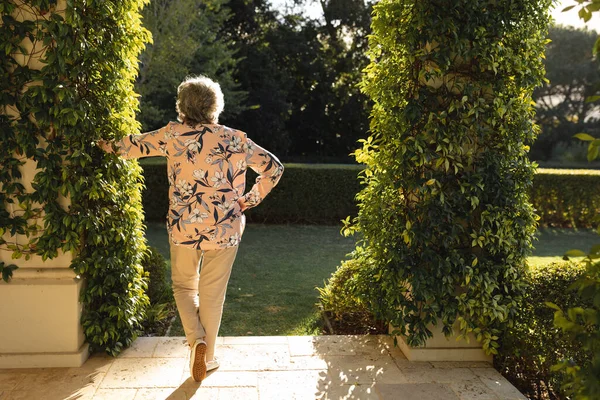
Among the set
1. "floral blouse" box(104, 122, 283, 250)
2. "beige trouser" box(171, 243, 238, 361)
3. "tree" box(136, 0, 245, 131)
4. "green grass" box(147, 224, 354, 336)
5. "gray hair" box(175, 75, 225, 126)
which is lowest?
"green grass" box(147, 224, 354, 336)

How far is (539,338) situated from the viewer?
3.35 metres

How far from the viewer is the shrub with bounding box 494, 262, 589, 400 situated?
3264 mm

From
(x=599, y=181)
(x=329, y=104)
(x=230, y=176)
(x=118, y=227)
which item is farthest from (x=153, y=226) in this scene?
(x=329, y=104)

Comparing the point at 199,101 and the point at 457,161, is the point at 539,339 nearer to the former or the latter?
the point at 457,161

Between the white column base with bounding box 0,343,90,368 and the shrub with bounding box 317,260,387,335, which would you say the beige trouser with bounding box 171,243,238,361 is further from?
the shrub with bounding box 317,260,387,335

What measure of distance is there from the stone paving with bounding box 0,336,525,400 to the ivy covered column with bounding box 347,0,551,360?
0.87ft

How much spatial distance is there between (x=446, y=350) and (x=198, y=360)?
1726 mm

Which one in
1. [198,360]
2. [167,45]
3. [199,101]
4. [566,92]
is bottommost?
[198,360]

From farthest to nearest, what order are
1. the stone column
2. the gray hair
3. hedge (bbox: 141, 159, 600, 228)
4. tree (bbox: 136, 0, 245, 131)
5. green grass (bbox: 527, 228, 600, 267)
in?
tree (bbox: 136, 0, 245, 131), hedge (bbox: 141, 159, 600, 228), green grass (bbox: 527, 228, 600, 267), the stone column, the gray hair

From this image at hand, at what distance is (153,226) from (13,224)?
644 cm

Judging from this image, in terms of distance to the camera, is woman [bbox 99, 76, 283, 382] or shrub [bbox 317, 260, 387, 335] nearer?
woman [bbox 99, 76, 283, 382]

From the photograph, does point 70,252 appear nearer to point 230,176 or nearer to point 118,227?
point 118,227

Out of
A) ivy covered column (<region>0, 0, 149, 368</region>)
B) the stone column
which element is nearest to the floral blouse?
ivy covered column (<region>0, 0, 149, 368</region>)

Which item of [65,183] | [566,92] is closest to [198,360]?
[65,183]
